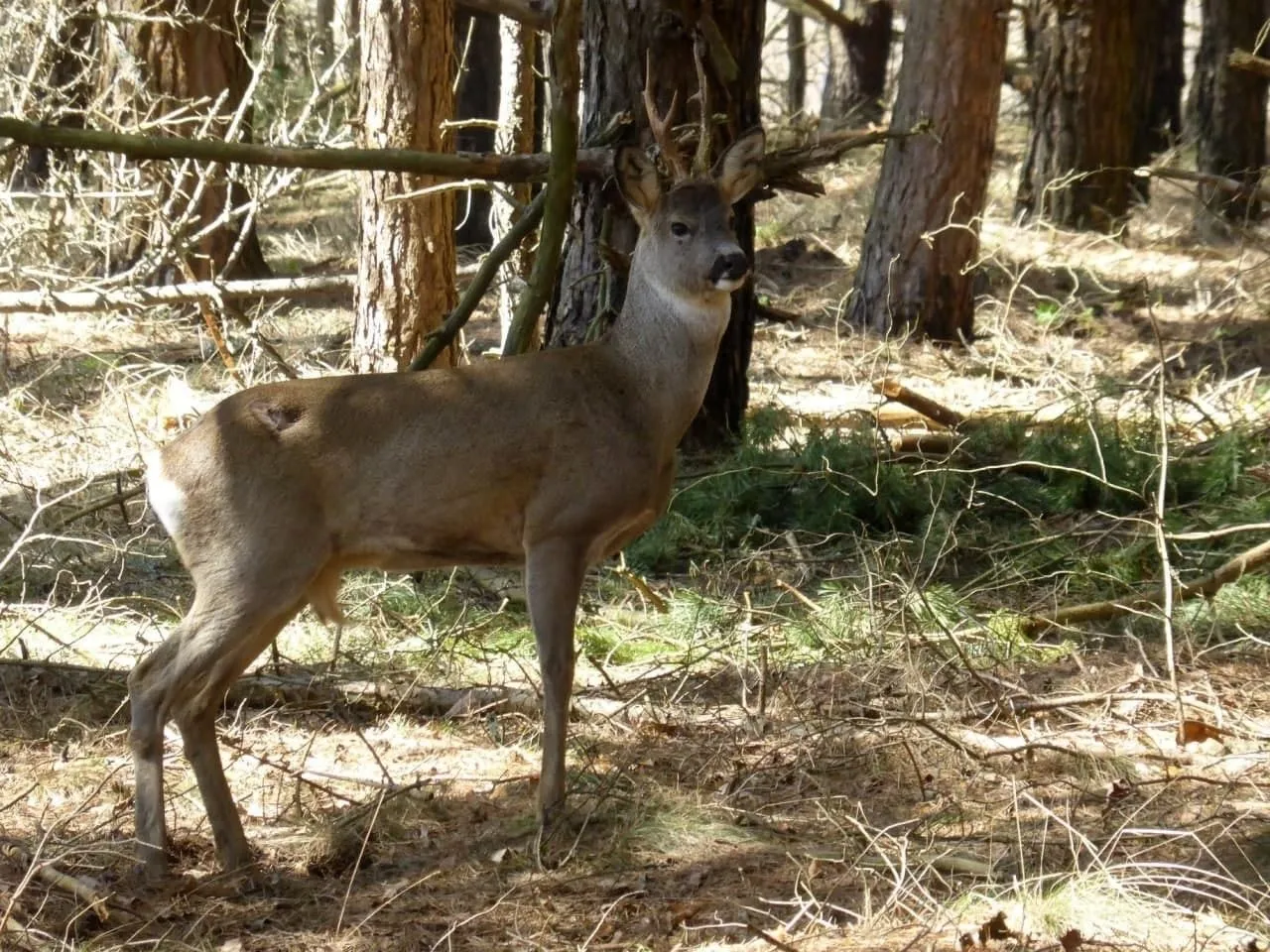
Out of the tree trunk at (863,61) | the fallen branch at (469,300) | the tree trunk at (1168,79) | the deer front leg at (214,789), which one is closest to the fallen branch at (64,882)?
the deer front leg at (214,789)

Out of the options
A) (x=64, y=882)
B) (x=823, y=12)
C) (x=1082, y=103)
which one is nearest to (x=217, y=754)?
(x=64, y=882)

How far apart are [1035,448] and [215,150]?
4558 millimetres

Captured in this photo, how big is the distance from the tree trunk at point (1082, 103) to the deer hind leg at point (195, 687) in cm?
1164


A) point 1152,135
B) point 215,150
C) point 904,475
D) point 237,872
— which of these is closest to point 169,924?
point 237,872

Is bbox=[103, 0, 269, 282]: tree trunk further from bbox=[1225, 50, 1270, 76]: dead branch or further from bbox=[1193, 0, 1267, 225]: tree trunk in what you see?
bbox=[1193, 0, 1267, 225]: tree trunk

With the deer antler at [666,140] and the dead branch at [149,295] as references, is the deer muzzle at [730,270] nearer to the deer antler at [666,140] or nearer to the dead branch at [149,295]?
the deer antler at [666,140]

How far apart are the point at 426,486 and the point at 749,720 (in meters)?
1.64

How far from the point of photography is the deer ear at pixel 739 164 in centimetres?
612

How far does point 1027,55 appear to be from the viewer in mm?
19312

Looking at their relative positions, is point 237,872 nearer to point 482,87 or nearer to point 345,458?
point 345,458

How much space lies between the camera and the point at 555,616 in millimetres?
5496

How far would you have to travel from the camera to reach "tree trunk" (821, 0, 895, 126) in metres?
22.9

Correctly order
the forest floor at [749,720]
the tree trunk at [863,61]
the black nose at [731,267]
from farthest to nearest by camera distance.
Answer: the tree trunk at [863,61] < the black nose at [731,267] < the forest floor at [749,720]

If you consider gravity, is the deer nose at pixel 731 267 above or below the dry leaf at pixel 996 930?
above
